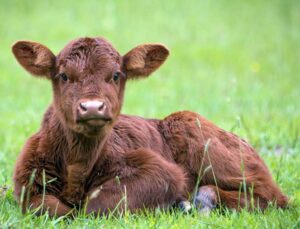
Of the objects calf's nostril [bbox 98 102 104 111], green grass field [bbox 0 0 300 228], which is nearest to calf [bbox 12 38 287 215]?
calf's nostril [bbox 98 102 104 111]

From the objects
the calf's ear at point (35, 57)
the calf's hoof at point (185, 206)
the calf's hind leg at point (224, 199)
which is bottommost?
the calf's hoof at point (185, 206)

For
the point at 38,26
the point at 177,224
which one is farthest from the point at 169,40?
the point at 177,224

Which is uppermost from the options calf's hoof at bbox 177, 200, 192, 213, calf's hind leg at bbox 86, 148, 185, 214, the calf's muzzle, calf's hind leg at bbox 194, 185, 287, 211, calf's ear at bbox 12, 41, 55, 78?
calf's ear at bbox 12, 41, 55, 78

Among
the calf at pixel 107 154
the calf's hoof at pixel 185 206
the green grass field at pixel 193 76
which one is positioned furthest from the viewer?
the calf's hoof at pixel 185 206

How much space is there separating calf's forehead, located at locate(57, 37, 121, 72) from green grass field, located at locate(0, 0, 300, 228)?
1.43 metres

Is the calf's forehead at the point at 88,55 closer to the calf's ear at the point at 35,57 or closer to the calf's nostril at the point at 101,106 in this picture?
the calf's ear at the point at 35,57

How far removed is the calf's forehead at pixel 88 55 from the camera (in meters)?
6.21

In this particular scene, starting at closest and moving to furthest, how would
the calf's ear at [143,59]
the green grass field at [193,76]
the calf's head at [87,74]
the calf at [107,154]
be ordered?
the calf's head at [87,74]
the calf at [107,154]
the green grass field at [193,76]
the calf's ear at [143,59]

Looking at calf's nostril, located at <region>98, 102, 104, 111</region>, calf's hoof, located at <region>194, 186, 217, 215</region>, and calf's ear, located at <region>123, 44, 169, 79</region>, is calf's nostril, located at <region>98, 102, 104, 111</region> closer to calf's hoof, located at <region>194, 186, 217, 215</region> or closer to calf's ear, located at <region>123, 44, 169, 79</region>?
calf's ear, located at <region>123, 44, 169, 79</region>

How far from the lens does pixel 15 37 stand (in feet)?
75.6

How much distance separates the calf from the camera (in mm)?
6145

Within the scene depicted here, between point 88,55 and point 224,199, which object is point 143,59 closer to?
point 88,55

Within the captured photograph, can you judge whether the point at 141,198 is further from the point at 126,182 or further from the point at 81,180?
the point at 81,180

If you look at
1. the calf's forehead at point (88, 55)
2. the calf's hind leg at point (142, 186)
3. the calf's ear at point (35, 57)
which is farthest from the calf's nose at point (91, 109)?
the calf's ear at point (35, 57)
